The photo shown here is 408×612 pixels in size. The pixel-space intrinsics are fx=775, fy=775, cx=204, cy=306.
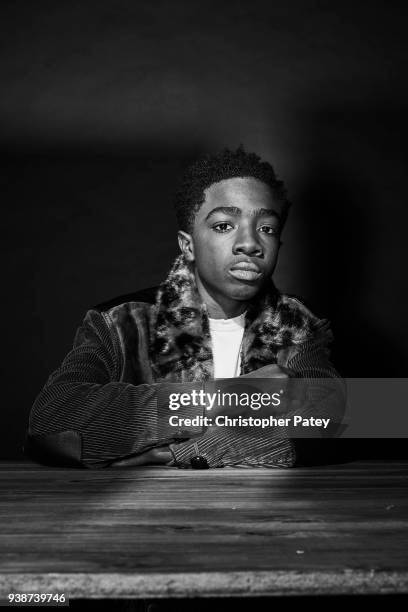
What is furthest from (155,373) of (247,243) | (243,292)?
(247,243)

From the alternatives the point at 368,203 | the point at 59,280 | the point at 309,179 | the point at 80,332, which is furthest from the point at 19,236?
the point at 368,203

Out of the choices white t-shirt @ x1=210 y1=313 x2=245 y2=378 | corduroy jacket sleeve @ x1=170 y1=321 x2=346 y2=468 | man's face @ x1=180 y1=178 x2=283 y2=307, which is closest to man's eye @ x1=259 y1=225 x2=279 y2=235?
man's face @ x1=180 y1=178 x2=283 y2=307

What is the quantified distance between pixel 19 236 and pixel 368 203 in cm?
130

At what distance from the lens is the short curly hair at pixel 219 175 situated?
2111 mm

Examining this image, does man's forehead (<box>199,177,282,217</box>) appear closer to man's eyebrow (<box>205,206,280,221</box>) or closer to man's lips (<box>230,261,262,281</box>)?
man's eyebrow (<box>205,206,280,221</box>)

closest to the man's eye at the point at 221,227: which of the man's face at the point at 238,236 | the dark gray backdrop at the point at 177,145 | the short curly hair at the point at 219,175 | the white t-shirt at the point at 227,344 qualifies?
the man's face at the point at 238,236

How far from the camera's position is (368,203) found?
289 centimetres

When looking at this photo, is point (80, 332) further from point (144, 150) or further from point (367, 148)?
point (367, 148)

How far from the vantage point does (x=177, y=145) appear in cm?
292

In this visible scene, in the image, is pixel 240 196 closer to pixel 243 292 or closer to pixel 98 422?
pixel 243 292

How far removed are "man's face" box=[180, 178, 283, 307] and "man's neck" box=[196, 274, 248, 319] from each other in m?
0.04

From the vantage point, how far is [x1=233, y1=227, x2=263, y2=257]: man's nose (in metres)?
2.01

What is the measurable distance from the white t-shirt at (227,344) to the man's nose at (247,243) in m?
0.24

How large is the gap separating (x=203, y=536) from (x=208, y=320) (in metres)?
1.26
